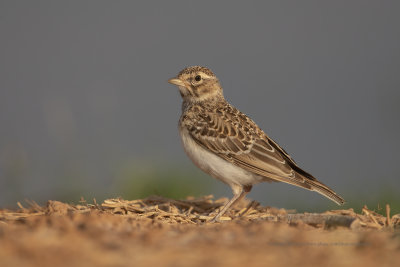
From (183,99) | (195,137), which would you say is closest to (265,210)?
(195,137)

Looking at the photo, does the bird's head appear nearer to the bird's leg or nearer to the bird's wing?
the bird's wing

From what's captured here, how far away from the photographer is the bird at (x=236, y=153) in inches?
314

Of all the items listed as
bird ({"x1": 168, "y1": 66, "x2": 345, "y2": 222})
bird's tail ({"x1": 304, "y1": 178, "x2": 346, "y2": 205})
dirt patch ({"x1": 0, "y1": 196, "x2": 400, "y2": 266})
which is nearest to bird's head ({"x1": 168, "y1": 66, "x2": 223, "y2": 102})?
bird ({"x1": 168, "y1": 66, "x2": 345, "y2": 222})

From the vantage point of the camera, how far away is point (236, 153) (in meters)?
8.23

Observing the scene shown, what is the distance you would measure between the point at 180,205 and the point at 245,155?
1.42 m

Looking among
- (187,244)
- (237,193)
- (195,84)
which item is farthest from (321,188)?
(187,244)

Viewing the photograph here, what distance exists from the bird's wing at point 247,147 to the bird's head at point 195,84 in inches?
23.2

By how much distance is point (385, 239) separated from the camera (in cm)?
501

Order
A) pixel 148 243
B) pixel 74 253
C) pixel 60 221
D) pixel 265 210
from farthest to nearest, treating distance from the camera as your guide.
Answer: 1. pixel 265 210
2. pixel 60 221
3. pixel 148 243
4. pixel 74 253

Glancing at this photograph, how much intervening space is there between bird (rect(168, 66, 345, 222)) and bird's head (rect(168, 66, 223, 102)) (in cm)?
42

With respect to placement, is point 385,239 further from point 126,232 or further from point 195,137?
point 195,137

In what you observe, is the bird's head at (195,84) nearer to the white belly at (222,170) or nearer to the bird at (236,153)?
the bird at (236,153)

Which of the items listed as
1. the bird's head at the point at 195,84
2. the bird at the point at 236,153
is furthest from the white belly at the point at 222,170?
the bird's head at the point at 195,84

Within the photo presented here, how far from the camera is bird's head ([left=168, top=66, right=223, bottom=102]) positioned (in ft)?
31.2
